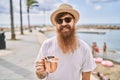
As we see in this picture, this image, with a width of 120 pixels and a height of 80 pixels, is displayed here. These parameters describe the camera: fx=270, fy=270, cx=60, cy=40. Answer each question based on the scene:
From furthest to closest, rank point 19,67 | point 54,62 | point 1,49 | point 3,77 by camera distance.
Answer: point 1,49 < point 19,67 < point 3,77 < point 54,62

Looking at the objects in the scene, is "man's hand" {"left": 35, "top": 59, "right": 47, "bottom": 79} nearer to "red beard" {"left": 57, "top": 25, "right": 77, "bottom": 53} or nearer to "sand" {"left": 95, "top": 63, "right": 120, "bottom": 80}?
"red beard" {"left": 57, "top": 25, "right": 77, "bottom": 53}

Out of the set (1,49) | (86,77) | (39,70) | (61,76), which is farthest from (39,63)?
(1,49)

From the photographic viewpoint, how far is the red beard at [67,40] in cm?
279

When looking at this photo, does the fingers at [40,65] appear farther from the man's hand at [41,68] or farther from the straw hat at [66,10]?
the straw hat at [66,10]

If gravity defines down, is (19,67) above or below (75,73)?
below

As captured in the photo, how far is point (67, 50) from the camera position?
277cm

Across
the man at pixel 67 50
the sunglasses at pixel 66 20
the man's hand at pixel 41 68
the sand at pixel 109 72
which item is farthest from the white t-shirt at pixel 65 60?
the sand at pixel 109 72

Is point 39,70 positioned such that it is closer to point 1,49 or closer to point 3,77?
point 3,77

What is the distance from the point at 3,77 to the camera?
26.3 ft

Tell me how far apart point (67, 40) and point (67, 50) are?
12cm

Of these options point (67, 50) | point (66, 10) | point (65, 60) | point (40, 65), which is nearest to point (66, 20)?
point (66, 10)

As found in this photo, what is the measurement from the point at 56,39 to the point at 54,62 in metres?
0.32

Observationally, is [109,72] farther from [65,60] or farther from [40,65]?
[40,65]

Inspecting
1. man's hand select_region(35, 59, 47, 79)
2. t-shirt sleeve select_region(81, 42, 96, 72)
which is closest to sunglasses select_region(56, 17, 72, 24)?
t-shirt sleeve select_region(81, 42, 96, 72)
